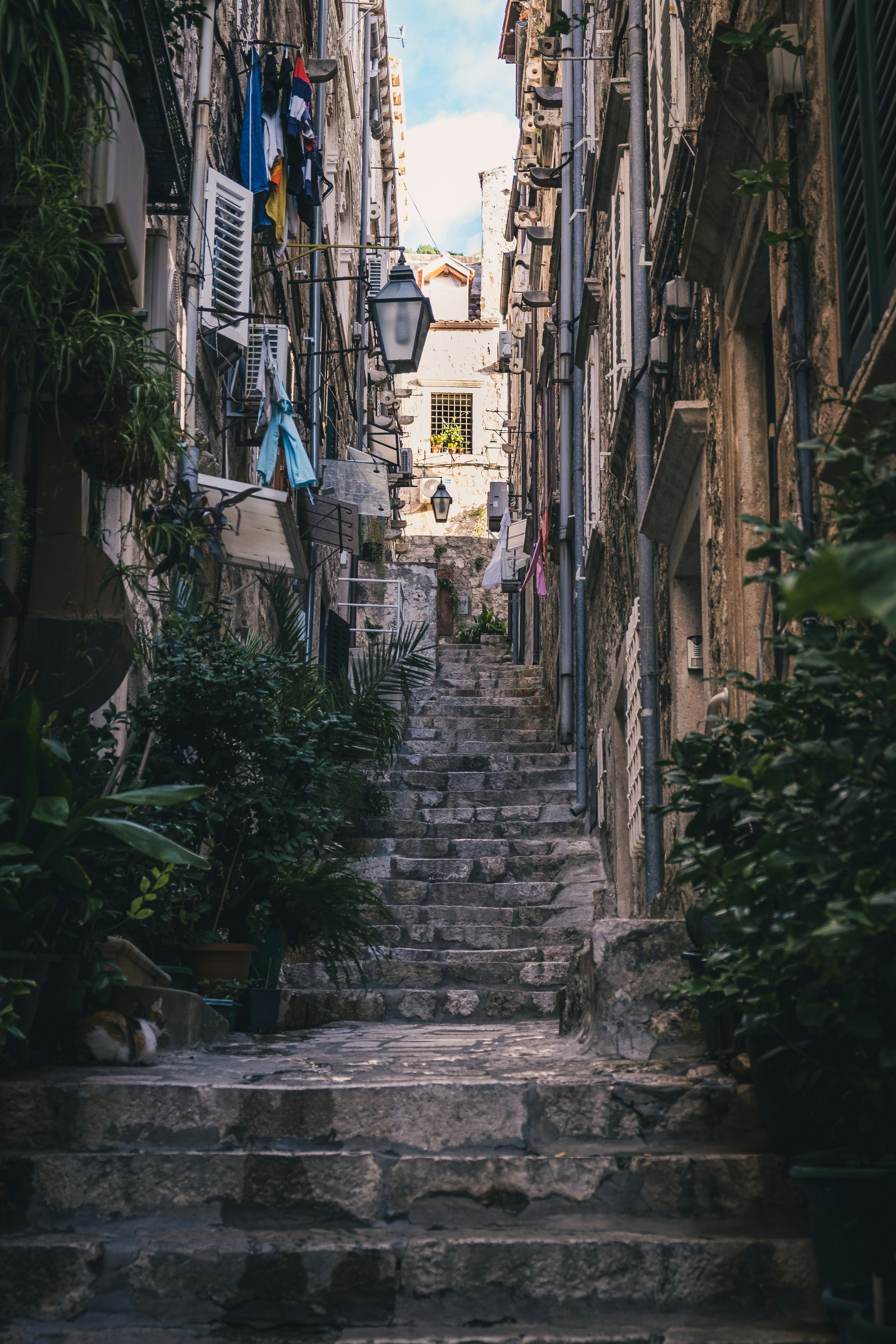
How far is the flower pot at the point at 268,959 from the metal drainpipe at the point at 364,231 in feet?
50.4

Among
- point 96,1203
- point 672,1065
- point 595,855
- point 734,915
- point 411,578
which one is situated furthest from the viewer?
point 411,578

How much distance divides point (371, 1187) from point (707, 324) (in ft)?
12.1

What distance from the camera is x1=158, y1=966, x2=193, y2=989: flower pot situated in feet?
19.1

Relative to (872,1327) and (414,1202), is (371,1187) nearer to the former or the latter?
(414,1202)

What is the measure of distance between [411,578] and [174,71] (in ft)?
51.1

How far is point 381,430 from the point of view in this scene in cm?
2391

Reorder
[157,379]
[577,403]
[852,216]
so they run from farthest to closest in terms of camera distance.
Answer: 1. [577,403]
2. [157,379]
3. [852,216]

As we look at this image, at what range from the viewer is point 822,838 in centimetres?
227

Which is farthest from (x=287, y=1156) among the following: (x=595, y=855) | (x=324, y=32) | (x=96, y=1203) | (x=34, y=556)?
(x=324, y=32)

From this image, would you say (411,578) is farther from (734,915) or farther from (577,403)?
(734,915)

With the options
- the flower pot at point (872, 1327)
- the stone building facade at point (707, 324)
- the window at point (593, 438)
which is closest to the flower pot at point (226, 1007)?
the stone building facade at point (707, 324)

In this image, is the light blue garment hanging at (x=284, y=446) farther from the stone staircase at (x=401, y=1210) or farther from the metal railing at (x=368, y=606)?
the stone staircase at (x=401, y=1210)

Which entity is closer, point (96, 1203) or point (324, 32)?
point (96, 1203)

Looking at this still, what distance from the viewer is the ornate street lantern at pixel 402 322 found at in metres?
11.0
